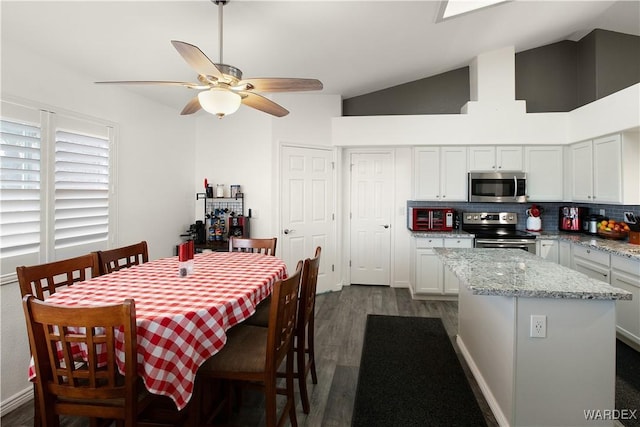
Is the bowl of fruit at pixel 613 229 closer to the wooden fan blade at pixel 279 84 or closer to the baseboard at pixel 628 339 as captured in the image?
the baseboard at pixel 628 339

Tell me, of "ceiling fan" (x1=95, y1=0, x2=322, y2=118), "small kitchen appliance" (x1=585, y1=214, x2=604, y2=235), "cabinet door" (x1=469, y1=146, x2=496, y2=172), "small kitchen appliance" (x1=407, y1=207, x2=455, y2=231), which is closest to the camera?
"ceiling fan" (x1=95, y1=0, x2=322, y2=118)

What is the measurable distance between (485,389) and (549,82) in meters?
4.22

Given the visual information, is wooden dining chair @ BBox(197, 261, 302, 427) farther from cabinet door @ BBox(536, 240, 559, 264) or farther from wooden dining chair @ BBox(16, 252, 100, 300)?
cabinet door @ BBox(536, 240, 559, 264)

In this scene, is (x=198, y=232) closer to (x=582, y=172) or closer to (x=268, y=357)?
(x=268, y=357)

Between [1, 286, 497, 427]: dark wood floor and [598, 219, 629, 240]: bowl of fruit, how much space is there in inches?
72.1

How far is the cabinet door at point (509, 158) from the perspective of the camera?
4273mm

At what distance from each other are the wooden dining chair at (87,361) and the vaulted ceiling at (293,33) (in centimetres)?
178

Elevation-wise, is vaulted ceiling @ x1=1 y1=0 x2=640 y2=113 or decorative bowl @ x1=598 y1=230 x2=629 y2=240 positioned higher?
vaulted ceiling @ x1=1 y1=0 x2=640 y2=113

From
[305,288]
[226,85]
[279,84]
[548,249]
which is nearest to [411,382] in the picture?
[305,288]

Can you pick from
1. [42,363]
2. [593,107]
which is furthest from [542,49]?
[42,363]

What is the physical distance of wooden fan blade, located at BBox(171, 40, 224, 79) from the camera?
1.48 meters

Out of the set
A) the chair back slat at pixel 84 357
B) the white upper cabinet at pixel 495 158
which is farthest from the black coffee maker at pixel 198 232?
the white upper cabinet at pixel 495 158

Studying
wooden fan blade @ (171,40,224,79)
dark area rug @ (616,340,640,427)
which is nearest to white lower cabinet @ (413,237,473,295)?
dark area rug @ (616,340,640,427)

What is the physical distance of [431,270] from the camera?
421 cm
